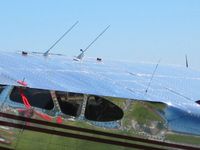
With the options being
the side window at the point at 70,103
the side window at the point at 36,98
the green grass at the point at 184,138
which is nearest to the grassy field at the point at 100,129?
the green grass at the point at 184,138

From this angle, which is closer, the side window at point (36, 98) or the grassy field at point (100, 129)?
the grassy field at point (100, 129)

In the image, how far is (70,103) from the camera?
7562mm

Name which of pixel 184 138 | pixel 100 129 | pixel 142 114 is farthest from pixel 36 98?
pixel 184 138

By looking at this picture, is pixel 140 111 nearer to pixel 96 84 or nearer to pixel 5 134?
pixel 96 84

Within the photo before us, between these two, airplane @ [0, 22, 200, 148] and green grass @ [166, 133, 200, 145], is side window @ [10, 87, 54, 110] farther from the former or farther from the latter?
green grass @ [166, 133, 200, 145]

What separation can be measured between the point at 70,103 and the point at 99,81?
544 mm

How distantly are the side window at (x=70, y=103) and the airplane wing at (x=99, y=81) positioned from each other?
29 centimetres

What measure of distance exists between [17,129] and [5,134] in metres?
0.23

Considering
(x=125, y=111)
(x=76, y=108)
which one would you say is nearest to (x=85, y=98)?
(x=76, y=108)

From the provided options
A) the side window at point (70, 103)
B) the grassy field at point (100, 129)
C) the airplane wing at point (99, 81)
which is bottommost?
the grassy field at point (100, 129)

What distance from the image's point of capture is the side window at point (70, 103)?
7.45 m

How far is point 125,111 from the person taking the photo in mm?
7137

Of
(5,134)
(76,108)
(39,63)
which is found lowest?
(5,134)

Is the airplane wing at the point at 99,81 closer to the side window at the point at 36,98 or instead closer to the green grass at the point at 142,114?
the green grass at the point at 142,114
